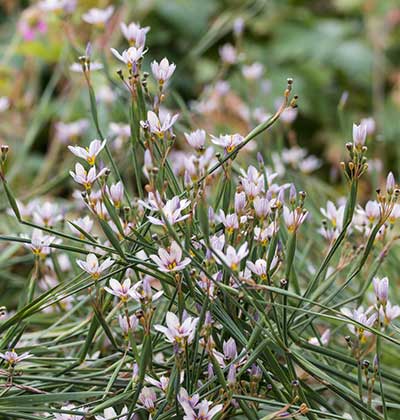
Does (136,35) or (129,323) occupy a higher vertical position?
(136,35)

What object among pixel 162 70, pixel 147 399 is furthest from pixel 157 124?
pixel 147 399

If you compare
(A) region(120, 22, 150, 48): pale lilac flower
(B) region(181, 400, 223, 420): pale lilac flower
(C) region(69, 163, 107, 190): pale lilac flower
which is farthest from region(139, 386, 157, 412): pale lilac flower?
(A) region(120, 22, 150, 48): pale lilac flower

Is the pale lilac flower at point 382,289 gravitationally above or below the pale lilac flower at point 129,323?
above

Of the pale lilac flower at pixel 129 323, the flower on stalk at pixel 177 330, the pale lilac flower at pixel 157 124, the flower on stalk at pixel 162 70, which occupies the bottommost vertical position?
the flower on stalk at pixel 177 330

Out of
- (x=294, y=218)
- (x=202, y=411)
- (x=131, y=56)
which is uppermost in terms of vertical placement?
(x=131, y=56)

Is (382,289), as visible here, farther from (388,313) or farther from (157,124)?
(157,124)

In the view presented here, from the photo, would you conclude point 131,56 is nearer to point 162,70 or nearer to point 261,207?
point 162,70

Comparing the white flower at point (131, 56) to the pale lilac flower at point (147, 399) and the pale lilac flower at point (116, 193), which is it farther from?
the pale lilac flower at point (147, 399)

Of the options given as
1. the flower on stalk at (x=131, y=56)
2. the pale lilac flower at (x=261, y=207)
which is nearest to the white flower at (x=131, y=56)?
the flower on stalk at (x=131, y=56)

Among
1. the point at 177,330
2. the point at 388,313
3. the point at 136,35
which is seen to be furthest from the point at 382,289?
the point at 136,35
